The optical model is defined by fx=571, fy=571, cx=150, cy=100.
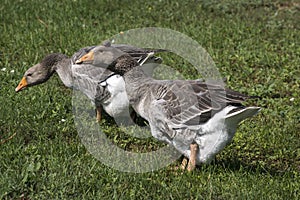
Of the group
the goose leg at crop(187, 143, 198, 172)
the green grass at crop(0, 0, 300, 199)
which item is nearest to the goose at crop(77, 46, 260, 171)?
the goose leg at crop(187, 143, 198, 172)

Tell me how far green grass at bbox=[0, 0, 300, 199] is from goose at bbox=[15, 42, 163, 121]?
0.24 m

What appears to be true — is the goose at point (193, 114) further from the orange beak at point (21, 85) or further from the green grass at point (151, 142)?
the orange beak at point (21, 85)

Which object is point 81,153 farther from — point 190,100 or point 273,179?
point 273,179

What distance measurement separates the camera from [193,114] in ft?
17.3

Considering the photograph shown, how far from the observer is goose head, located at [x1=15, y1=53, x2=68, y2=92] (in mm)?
6891

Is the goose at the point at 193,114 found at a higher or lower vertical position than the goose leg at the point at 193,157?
higher

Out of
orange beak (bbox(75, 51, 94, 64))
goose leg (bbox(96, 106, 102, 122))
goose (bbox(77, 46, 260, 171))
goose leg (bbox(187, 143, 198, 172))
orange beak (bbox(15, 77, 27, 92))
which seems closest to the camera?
goose (bbox(77, 46, 260, 171))

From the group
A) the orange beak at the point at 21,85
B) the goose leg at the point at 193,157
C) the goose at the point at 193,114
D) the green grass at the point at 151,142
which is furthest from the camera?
the orange beak at the point at 21,85

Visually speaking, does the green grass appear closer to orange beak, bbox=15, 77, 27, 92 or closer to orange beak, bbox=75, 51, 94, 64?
orange beak, bbox=15, 77, 27, 92

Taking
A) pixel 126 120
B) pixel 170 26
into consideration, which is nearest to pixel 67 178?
pixel 126 120

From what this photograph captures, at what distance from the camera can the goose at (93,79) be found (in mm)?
6383

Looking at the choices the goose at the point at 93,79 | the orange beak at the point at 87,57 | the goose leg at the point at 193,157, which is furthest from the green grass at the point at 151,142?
the orange beak at the point at 87,57

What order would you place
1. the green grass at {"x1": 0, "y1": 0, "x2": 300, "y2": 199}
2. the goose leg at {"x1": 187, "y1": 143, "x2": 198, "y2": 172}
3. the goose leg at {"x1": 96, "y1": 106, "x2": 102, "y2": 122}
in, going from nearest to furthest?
the green grass at {"x1": 0, "y1": 0, "x2": 300, "y2": 199} → the goose leg at {"x1": 187, "y1": 143, "x2": 198, "y2": 172} → the goose leg at {"x1": 96, "y1": 106, "x2": 102, "y2": 122}

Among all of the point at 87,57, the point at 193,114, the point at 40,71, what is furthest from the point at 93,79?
the point at 193,114
